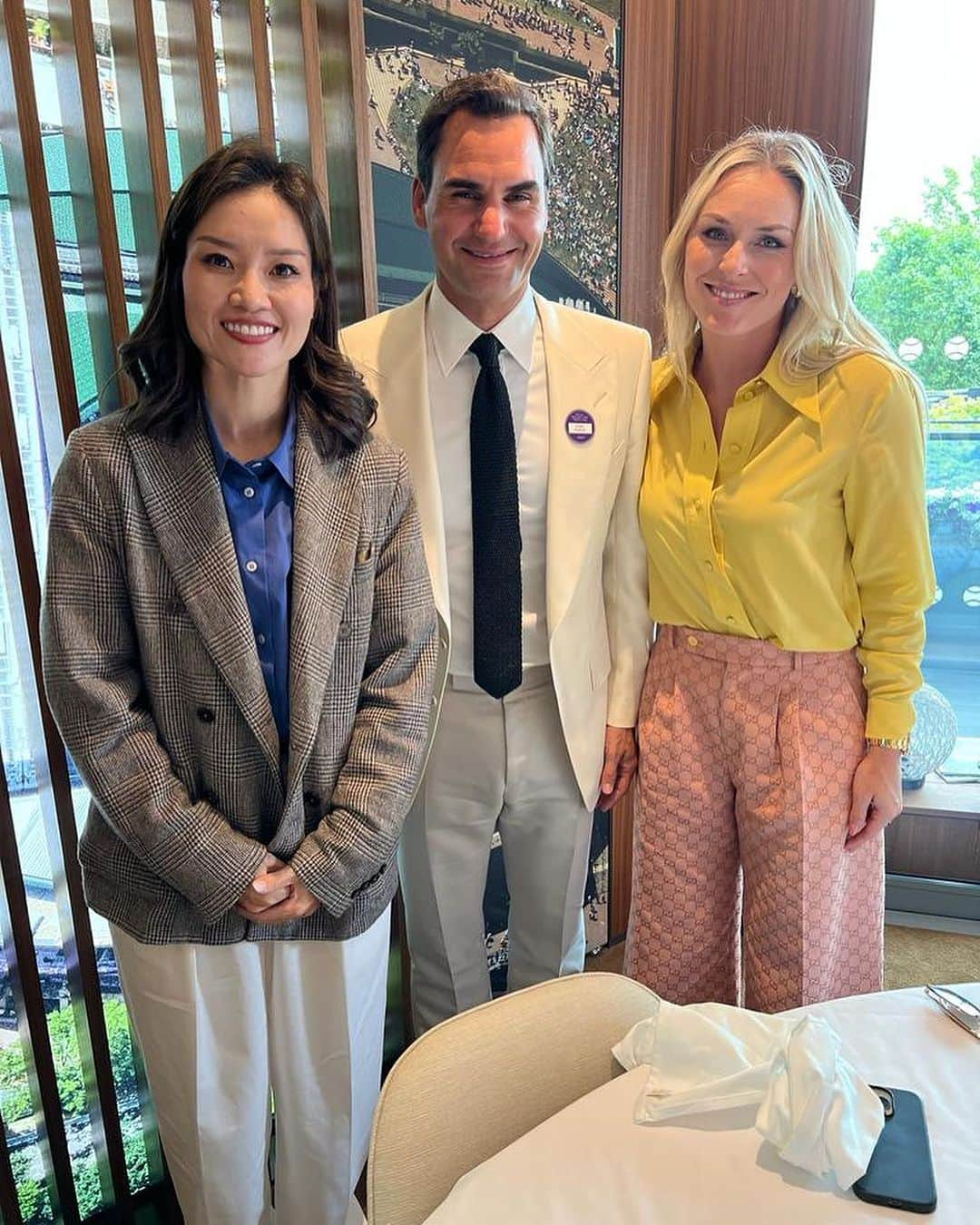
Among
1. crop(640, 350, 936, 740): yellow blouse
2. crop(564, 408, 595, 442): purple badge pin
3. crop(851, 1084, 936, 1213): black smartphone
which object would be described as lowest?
crop(851, 1084, 936, 1213): black smartphone

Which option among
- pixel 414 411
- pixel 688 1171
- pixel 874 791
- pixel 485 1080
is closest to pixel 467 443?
pixel 414 411

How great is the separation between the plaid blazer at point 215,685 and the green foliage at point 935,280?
2.37 meters

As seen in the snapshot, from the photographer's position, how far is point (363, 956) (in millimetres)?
1604

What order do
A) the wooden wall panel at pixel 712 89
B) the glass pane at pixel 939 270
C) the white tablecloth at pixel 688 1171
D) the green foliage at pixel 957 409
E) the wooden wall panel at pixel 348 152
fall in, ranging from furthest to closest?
the green foliage at pixel 957 409, the glass pane at pixel 939 270, the wooden wall panel at pixel 712 89, the wooden wall panel at pixel 348 152, the white tablecloth at pixel 688 1171

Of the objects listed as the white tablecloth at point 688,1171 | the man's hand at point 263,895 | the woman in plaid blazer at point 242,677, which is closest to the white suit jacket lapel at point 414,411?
the woman in plaid blazer at point 242,677

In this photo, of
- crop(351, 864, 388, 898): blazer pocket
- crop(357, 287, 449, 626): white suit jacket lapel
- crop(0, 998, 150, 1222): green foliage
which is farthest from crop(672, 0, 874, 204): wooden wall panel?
crop(0, 998, 150, 1222): green foliage

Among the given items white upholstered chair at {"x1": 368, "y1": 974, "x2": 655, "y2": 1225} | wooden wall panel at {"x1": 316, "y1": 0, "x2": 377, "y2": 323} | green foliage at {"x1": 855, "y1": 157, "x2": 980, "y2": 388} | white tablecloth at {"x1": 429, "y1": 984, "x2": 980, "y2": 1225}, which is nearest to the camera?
white tablecloth at {"x1": 429, "y1": 984, "x2": 980, "y2": 1225}

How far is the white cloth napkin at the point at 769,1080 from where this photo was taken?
913mm

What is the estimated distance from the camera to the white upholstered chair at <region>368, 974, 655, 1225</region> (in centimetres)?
105

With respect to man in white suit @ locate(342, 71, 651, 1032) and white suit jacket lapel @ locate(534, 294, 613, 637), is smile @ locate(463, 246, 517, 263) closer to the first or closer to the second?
man in white suit @ locate(342, 71, 651, 1032)

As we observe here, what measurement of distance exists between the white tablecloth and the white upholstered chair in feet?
0.43

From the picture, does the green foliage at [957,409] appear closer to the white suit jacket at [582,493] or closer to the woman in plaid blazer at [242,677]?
the white suit jacket at [582,493]

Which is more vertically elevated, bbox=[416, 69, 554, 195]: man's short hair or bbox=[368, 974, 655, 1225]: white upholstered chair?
bbox=[416, 69, 554, 195]: man's short hair

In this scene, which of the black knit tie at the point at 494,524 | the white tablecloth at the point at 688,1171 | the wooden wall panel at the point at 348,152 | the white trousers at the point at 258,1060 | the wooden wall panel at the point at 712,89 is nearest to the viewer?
the white tablecloth at the point at 688,1171
